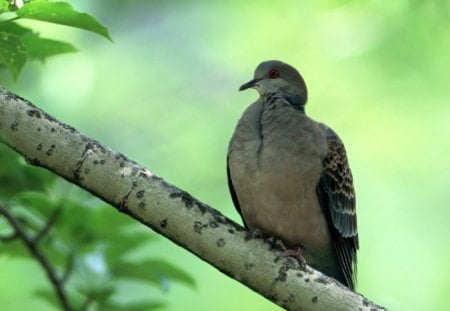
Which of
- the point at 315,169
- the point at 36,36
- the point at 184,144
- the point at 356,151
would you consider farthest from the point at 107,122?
the point at 36,36

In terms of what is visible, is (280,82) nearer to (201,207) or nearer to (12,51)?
(201,207)

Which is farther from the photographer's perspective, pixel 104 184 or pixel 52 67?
pixel 52 67

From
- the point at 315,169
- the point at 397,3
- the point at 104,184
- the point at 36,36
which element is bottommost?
the point at 104,184

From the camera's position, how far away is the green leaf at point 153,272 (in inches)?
152

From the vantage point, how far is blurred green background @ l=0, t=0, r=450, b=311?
7289mm

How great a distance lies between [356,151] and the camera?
314 inches

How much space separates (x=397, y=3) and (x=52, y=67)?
3458 millimetres

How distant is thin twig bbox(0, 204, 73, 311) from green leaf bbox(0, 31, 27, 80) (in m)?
0.67

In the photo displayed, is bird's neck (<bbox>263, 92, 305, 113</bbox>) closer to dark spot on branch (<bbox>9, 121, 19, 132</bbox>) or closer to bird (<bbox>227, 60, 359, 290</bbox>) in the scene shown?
bird (<bbox>227, 60, 359, 290</bbox>)

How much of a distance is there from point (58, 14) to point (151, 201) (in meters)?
0.69

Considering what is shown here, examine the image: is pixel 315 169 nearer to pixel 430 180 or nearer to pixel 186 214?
pixel 186 214

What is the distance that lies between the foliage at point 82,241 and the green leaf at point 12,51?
0.86m

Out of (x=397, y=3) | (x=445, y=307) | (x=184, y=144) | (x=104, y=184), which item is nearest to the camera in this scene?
(x=104, y=184)

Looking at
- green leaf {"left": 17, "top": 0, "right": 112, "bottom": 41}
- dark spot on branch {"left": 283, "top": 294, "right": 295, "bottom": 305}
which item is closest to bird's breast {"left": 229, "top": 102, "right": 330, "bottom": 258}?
dark spot on branch {"left": 283, "top": 294, "right": 295, "bottom": 305}
